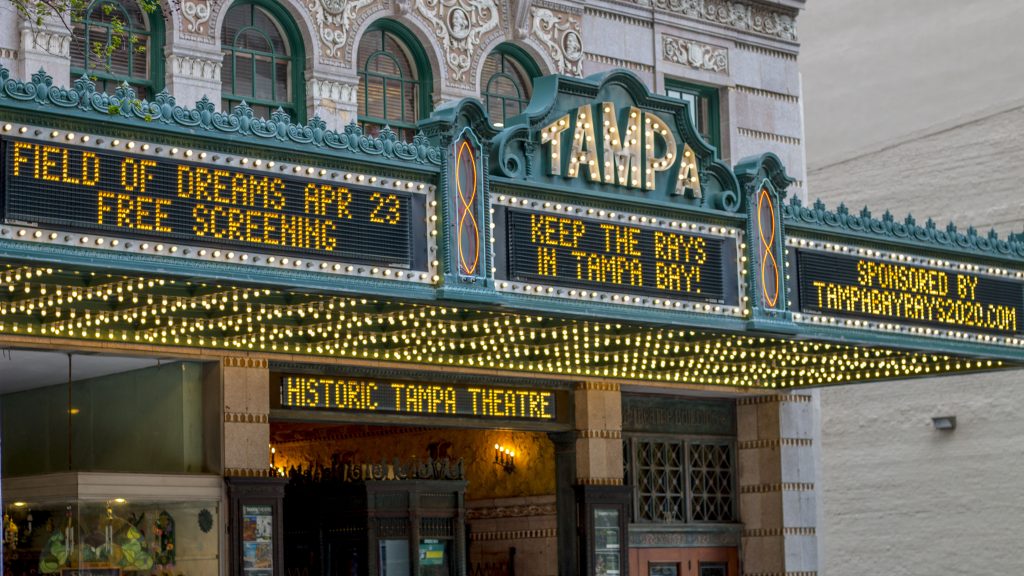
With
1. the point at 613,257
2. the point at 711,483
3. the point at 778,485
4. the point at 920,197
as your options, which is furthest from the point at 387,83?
the point at 920,197

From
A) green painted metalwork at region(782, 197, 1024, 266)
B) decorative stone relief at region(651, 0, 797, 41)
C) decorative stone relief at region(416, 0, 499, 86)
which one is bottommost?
green painted metalwork at region(782, 197, 1024, 266)

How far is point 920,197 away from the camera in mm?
35469

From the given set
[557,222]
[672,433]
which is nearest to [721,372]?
[672,433]

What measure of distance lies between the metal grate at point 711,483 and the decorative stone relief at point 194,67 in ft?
28.7

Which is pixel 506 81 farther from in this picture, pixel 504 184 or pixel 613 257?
pixel 504 184

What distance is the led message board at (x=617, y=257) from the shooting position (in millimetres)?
16672

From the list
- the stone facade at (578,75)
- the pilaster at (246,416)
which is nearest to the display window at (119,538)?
the pilaster at (246,416)

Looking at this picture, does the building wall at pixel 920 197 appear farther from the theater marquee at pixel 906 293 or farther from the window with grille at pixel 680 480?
the theater marquee at pixel 906 293

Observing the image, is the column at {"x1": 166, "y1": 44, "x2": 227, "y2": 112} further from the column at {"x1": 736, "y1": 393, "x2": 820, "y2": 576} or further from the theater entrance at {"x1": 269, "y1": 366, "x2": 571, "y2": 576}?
the column at {"x1": 736, "y1": 393, "x2": 820, "y2": 576}

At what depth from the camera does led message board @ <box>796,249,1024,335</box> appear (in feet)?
63.2

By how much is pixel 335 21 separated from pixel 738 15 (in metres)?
6.48

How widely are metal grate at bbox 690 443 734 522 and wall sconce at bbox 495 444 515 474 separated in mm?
2453

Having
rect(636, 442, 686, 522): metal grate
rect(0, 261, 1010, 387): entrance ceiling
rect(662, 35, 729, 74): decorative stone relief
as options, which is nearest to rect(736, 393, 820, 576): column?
rect(0, 261, 1010, 387): entrance ceiling

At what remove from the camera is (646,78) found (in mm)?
22578
